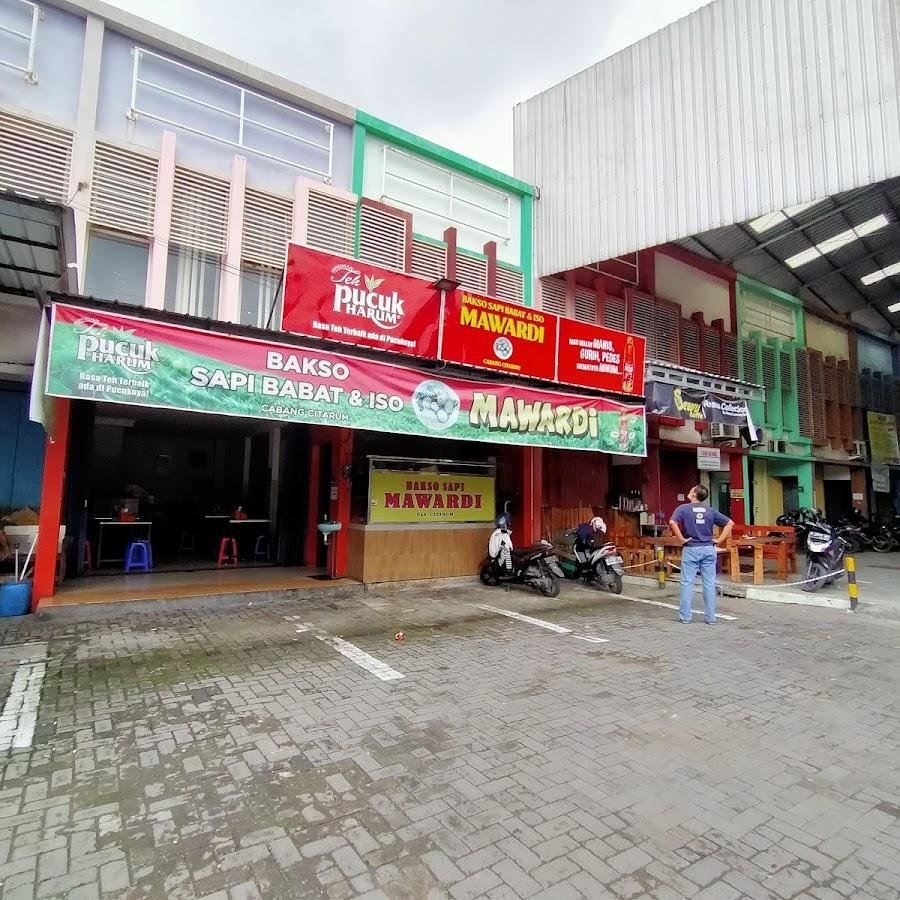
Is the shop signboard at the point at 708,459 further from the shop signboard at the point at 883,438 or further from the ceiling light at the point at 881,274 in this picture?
the ceiling light at the point at 881,274

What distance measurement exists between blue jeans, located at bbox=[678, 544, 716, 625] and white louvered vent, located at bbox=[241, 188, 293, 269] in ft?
25.9

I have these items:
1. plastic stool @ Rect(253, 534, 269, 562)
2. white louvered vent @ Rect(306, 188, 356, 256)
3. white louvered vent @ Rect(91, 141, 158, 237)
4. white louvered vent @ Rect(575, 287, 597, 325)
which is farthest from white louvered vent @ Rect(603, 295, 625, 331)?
white louvered vent @ Rect(91, 141, 158, 237)

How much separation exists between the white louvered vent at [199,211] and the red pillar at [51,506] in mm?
3169

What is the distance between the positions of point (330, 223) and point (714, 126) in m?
7.16

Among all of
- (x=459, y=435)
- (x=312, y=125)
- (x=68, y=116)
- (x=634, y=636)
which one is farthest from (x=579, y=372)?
(x=68, y=116)

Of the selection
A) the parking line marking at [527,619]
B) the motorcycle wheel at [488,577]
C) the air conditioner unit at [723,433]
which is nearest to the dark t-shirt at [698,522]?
the parking line marking at [527,619]

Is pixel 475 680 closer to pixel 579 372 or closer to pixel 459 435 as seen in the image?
pixel 459 435

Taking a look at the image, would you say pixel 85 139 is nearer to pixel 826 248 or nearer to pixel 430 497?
pixel 430 497

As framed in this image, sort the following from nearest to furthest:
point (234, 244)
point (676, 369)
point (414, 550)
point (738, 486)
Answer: point (234, 244), point (414, 550), point (676, 369), point (738, 486)

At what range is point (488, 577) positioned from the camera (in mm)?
10297

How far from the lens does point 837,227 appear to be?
51.1 ft

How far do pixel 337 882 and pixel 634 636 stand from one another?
17.0 feet

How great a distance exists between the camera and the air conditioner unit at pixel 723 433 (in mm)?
14758

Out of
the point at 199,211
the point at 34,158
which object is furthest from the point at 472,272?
the point at 34,158
